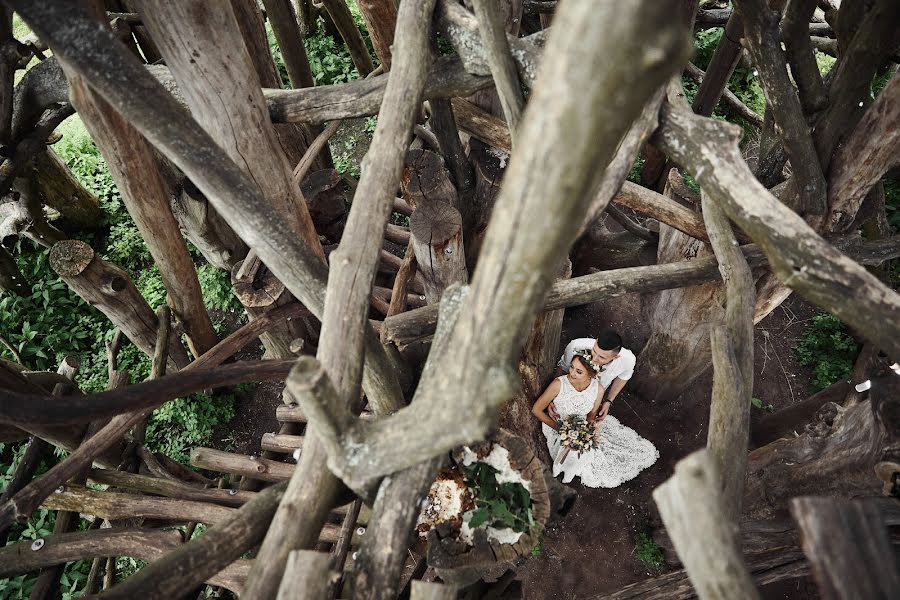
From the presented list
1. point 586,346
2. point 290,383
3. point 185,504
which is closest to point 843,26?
point 586,346

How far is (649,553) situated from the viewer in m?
5.20

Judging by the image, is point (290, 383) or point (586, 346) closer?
point (290, 383)

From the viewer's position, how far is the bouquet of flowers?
4.93 meters

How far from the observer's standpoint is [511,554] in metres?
2.98

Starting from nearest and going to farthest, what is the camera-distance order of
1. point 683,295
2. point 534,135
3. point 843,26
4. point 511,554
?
point 534,135
point 511,554
point 843,26
point 683,295

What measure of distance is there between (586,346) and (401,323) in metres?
1.99

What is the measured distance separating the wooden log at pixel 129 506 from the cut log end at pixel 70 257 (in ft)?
4.64

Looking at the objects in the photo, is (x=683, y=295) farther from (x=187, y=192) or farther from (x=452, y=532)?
(x=187, y=192)

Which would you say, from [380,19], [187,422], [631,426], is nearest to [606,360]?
[631,426]

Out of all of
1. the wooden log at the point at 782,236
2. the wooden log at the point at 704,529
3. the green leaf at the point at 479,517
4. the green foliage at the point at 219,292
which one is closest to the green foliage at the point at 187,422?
the green foliage at the point at 219,292

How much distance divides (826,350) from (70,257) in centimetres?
742

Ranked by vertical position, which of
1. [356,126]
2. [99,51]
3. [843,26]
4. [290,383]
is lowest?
[290,383]

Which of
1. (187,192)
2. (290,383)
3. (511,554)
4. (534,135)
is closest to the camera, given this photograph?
(534,135)

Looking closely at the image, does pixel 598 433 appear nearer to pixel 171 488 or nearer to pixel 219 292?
pixel 171 488
